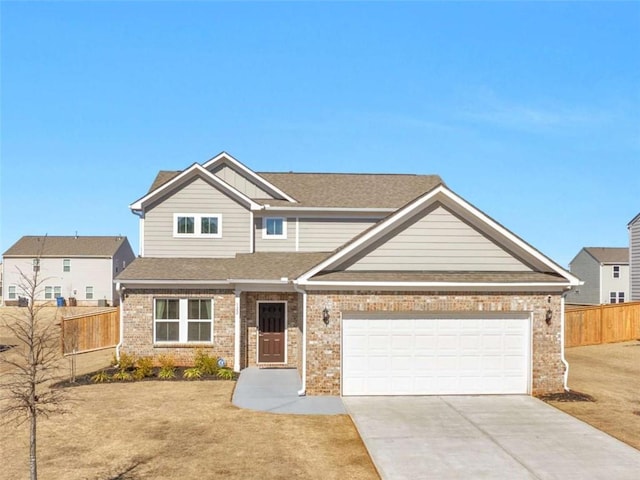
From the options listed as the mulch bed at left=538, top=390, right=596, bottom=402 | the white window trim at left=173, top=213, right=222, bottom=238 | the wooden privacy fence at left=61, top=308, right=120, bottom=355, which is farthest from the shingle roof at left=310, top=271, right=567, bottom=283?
the wooden privacy fence at left=61, top=308, right=120, bottom=355

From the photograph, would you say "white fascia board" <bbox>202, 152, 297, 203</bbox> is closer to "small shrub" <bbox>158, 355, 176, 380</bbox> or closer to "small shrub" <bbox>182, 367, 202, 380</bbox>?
"small shrub" <bbox>158, 355, 176, 380</bbox>

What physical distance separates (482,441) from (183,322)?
1169cm

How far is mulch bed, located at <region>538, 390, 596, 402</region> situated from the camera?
1551 centimetres

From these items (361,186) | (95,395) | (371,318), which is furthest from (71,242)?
(371,318)

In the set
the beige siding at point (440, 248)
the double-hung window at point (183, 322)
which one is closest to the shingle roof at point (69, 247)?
the double-hung window at point (183, 322)

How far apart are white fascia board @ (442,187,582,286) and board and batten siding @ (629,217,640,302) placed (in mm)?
22270

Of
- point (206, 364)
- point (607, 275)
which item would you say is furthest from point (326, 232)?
point (607, 275)

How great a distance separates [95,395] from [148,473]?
7.06m

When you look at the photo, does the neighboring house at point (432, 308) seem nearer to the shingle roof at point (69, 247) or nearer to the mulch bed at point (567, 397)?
the mulch bed at point (567, 397)

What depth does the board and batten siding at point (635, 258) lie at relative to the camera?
34.9 metres

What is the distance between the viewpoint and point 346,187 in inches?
1029

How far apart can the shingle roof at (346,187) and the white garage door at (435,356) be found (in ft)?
29.2

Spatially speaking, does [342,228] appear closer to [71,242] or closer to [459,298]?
[459,298]

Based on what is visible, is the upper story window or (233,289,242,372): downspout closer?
(233,289,242,372): downspout
